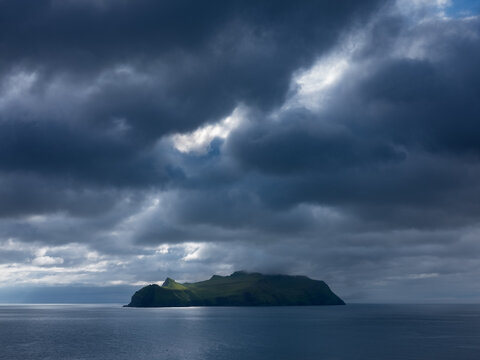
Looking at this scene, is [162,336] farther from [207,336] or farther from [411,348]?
[411,348]

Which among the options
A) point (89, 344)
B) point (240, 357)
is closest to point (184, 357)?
point (240, 357)

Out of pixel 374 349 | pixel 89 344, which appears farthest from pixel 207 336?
pixel 374 349

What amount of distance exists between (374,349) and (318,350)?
17.3 meters

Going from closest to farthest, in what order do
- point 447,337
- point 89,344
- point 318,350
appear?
point 318,350, point 89,344, point 447,337

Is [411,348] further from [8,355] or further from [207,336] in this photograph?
[8,355]

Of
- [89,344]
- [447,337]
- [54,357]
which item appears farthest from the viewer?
[447,337]

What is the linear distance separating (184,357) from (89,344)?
49.8 meters

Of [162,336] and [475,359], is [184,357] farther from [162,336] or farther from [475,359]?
[475,359]

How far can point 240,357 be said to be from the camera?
4621 inches

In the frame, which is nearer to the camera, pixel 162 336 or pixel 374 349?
pixel 374 349

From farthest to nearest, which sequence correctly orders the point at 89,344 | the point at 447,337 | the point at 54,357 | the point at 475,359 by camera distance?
1. the point at 447,337
2. the point at 89,344
3. the point at 54,357
4. the point at 475,359

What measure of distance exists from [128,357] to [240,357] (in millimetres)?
30973

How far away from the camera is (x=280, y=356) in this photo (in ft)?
389

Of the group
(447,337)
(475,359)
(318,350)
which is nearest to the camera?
(475,359)
